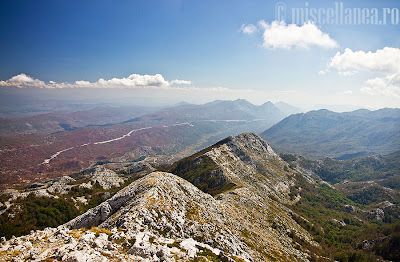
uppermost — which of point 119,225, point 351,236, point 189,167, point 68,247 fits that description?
point 68,247

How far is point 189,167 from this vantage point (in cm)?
17775

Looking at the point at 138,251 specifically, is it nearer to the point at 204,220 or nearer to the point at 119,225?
the point at 119,225

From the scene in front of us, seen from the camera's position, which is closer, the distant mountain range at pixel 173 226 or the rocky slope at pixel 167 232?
the rocky slope at pixel 167 232

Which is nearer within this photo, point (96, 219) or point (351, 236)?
point (96, 219)

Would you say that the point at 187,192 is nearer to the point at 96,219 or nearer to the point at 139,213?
the point at 139,213

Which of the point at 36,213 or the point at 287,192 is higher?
the point at 36,213

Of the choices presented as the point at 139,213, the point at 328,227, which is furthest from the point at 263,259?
the point at 328,227

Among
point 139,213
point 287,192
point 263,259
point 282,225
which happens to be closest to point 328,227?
point 287,192

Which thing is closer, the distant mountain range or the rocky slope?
the rocky slope

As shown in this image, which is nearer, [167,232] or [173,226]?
[167,232]

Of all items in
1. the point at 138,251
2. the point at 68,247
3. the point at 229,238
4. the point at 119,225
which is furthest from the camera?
the point at 229,238

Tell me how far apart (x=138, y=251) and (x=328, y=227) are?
200 meters

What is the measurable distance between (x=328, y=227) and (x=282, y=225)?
104 m

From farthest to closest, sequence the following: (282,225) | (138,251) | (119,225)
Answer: (282,225), (119,225), (138,251)
